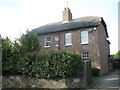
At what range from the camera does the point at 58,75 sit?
9117mm

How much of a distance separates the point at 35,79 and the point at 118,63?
77.2 feet

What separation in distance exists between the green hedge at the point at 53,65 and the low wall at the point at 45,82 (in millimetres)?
370

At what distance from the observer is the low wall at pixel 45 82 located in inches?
355

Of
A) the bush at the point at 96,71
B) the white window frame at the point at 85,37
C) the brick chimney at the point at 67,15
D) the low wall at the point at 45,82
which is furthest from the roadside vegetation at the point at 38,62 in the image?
the brick chimney at the point at 67,15

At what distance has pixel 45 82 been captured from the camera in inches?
368

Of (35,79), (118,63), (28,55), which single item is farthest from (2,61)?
(118,63)

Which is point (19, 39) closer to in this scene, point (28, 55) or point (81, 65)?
point (28, 55)

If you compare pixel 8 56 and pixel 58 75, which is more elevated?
pixel 8 56

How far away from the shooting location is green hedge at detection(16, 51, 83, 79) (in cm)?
889

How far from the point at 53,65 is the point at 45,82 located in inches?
56.0

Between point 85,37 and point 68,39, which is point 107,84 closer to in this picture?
point 85,37

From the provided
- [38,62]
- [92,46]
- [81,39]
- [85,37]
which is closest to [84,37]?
[85,37]

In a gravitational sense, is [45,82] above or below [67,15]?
below

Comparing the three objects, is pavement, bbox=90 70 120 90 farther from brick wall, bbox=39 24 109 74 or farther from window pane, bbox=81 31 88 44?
window pane, bbox=81 31 88 44
